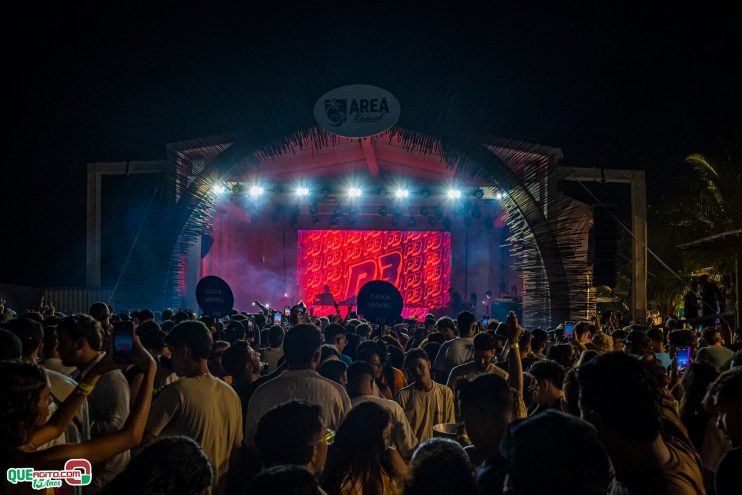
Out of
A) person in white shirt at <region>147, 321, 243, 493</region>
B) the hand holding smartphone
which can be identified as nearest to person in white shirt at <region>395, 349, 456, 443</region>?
person in white shirt at <region>147, 321, 243, 493</region>

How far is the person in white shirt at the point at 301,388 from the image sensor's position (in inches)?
180

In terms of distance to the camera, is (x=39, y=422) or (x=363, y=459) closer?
(x=39, y=422)

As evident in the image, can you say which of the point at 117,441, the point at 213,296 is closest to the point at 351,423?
the point at 117,441

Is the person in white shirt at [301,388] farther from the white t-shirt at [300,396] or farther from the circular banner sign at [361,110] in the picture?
the circular banner sign at [361,110]

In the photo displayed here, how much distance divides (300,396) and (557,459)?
9.26ft

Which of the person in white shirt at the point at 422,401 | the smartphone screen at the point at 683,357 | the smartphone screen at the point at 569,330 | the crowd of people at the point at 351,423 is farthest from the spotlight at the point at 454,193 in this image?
the person in white shirt at the point at 422,401

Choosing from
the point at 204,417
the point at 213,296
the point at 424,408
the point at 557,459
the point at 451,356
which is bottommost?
the point at 424,408

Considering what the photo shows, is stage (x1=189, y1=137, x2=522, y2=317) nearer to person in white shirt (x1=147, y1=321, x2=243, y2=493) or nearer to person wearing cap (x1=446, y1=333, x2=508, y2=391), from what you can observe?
person wearing cap (x1=446, y1=333, x2=508, y2=391)

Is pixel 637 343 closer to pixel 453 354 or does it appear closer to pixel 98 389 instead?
pixel 453 354

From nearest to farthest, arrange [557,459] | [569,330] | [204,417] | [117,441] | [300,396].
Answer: [557,459], [117,441], [204,417], [300,396], [569,330]

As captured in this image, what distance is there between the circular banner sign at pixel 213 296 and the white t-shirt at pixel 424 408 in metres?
4.24

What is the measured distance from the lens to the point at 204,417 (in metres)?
4.27

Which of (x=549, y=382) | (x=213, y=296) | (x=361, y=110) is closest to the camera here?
(x=549, y=382)

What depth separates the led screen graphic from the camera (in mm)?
30906
